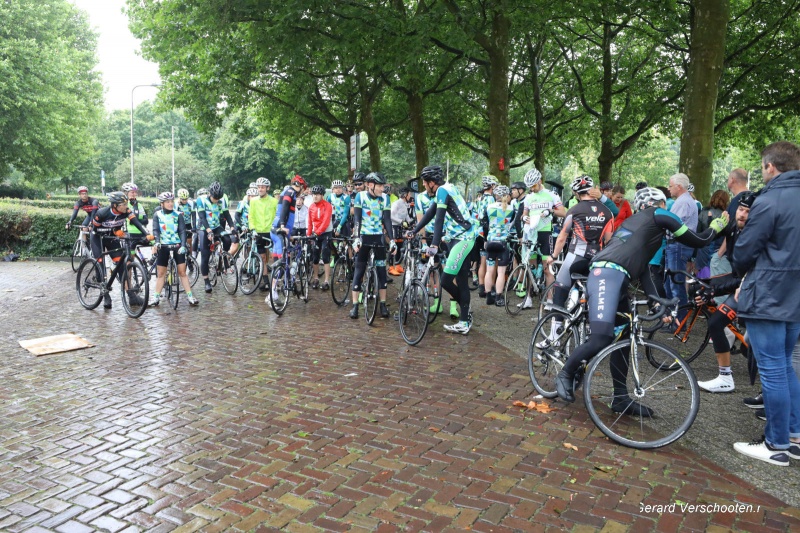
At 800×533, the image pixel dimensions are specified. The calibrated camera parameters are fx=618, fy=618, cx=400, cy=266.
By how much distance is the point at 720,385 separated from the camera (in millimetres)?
5867

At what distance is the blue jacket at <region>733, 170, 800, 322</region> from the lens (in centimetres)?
414

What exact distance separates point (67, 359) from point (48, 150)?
30050 millimetres

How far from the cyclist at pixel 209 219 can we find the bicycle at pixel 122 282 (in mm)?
1682

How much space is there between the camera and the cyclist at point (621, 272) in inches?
188

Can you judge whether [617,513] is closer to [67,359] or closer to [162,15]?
[67,359]

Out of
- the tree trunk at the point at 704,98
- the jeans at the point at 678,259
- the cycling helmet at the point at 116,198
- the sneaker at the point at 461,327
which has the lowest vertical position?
the sneaker at the point at 461,327

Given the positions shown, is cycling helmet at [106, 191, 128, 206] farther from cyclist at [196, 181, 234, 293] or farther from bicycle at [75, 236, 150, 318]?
cyclist at [196, 181, 234, 293]

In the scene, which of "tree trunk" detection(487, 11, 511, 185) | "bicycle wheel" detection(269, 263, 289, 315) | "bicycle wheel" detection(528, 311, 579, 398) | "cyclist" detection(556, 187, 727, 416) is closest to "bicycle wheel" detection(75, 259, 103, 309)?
"bicycle wheel" detection(269, 263, 289, 315)

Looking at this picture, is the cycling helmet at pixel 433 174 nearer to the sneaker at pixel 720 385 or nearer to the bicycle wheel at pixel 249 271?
the sneaker at pixel 720 385

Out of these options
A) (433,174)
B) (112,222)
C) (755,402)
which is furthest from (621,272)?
(112,222)

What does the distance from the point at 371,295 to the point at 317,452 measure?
5.16m

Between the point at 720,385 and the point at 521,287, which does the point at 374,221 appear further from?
the point at 720,385

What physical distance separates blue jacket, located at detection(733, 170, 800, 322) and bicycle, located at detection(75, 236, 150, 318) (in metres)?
8.13

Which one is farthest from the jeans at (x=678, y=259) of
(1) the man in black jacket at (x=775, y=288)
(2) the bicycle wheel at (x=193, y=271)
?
(2) the bicycle wheel at (x=193, y=271)
